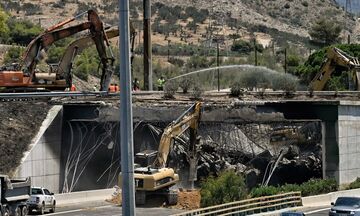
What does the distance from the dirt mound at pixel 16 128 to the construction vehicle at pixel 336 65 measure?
2147 cm

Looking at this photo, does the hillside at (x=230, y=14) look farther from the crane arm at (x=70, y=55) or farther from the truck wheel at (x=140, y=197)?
the truck wheel at (x=140, y=197)

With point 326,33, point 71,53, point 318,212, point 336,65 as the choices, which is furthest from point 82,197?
point 326,33

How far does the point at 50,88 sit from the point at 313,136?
16.7m

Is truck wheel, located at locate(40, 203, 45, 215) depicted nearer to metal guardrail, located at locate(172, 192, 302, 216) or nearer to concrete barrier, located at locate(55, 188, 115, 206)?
concrete barrier, located at locate(55, 188, 115, 206)

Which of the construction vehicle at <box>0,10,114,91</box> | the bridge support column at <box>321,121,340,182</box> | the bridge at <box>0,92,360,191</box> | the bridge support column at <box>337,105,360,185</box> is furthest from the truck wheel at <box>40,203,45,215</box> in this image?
the bridge support column at <box>337,105,360,185</box>

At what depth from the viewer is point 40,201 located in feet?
148

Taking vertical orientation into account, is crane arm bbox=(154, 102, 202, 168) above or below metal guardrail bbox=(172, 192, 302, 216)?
above

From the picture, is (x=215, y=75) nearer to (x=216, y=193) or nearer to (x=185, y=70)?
(x=185, y=70)

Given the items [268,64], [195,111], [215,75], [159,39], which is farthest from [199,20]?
[195,111]

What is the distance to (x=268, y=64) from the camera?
133m

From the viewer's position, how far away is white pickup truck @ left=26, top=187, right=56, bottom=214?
4488 centimetres

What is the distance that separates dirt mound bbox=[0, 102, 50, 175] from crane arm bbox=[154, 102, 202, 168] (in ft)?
24.8

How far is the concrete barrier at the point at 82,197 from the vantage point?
50.7 meters

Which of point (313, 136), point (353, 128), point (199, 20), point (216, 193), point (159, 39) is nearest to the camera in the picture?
point (216, 193)
